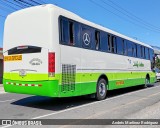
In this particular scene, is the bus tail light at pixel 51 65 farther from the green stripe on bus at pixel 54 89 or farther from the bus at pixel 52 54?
the green stripe on bus at pixel 54 89

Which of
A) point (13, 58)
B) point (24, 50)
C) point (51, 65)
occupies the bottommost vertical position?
point (51, 65)

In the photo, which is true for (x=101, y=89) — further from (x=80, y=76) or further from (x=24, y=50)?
(x=24, y=50)

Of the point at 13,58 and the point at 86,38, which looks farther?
the point at 86,38

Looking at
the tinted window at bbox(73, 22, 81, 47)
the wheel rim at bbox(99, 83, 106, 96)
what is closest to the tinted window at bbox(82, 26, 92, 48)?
the tinted window at bbox(73, 22, 81, 47)

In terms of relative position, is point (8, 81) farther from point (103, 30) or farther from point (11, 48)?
point (103, 30)

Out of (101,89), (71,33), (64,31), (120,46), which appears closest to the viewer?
(64,31)

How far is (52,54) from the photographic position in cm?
874

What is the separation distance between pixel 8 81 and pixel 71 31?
2.96m

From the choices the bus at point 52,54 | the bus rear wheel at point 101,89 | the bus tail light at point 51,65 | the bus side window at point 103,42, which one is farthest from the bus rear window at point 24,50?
the bus side window at point 103,42

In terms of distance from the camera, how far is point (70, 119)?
7.70 meters

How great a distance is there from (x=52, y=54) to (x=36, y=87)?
1.24m

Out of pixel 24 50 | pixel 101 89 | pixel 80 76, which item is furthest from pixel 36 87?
pixel 101 89

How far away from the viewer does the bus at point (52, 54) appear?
8828 mm

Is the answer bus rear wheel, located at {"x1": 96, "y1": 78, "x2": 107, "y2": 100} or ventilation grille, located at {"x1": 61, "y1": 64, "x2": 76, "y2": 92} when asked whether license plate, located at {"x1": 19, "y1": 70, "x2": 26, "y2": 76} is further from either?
bus rear wheel, located at {"x1": 96, "y1": 78, "x2": 107, "y2": 100}
